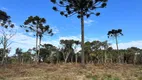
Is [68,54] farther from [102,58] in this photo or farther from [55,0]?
[55,0]

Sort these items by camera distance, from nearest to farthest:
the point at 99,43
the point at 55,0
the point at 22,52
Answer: the point at 55,0, the point at 99,43, the point at 22,52

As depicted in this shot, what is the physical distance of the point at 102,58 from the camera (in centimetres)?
5791

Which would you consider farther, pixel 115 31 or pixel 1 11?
pixel 115 31

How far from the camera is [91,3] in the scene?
23781mm

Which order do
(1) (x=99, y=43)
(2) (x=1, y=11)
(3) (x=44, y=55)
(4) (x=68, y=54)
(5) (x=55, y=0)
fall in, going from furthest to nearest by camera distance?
1. (3) (x=44, y=55)
2. (1) (x=99, y=43)
3. (4) (x=68, y=54)
4. (2) (x=1, y=11)
5. (5) (x=55, y=0)

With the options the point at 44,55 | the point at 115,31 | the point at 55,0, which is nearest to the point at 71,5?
the point at 55,0

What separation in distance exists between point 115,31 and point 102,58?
44.2ft

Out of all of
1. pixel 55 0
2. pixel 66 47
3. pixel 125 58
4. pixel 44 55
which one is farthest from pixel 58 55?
pixel 55 0

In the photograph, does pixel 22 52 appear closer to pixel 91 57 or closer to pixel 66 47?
pixel 66 47

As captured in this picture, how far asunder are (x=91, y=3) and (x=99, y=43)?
39.5 meters

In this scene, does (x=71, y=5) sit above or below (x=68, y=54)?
above

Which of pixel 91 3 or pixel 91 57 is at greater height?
pixel 91 3

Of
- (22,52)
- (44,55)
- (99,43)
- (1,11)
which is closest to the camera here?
(1,11)

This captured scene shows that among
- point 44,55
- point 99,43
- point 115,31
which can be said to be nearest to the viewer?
point 115,31
